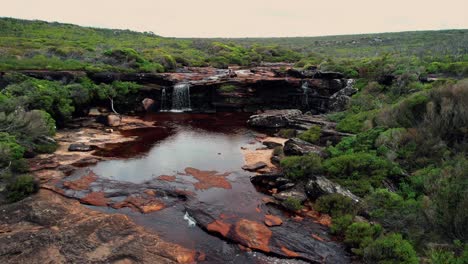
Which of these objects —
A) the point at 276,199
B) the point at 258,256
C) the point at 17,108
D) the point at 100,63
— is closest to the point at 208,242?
the point at 258,256

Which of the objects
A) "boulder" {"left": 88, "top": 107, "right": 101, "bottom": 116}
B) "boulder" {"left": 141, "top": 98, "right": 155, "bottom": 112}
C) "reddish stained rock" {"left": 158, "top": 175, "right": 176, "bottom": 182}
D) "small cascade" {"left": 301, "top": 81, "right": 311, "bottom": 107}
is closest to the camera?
"reddish stained rock" {"left": 158, "top": 175, "right": 176, "bottom": 182}

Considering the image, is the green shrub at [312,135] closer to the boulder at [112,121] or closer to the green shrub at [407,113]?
the green shrub at [407,113]

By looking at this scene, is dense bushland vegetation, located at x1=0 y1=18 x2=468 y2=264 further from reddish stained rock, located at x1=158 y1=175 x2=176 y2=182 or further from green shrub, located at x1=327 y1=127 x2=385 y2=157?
reddish stained rock, located at x1=158 y1=175 x2=176 y2=182

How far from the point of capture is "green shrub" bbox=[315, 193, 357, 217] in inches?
517

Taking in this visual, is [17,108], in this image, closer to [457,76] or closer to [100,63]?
[100,63]

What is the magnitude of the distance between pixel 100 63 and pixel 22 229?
29998mm

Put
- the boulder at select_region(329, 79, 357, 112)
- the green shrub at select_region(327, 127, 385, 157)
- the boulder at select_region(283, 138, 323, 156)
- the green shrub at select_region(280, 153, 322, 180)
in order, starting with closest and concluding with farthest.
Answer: the green shrub at select_region(280, 153, 322, 180)
the green shrub at select_region(327, 127, 385, 157)
the boulder at select_region(283, 138, 323, 156)
the boulder at select_region(329, 79, 357, 112)

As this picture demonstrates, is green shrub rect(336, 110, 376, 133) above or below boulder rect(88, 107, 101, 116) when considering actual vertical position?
above

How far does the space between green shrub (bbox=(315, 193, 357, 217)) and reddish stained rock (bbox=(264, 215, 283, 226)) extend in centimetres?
170

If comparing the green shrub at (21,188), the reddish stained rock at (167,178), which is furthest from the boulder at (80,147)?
the reddish stained rock at (167,178)

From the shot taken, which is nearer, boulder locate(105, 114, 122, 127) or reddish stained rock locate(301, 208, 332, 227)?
reddish stained rock locate(301, 208, 332, 227)

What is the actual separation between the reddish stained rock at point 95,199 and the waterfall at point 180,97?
20585 mm

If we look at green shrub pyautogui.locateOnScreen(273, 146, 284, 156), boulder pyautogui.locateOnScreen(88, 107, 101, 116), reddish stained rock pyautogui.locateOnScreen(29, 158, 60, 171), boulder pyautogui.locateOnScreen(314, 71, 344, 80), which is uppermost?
boulder pyautogui.locateOnScreen(314, 71, 344, 80)

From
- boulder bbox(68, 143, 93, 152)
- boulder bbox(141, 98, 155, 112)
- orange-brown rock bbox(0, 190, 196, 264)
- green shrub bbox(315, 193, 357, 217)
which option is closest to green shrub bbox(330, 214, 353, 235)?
green shrub bbox(315, 193, 357, 217)
